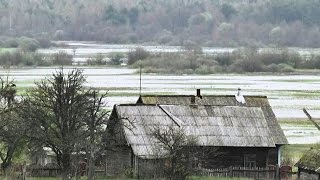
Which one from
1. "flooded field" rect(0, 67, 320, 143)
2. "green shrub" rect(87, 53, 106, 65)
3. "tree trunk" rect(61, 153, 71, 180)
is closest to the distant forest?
"green shrub" rect(87, 53, 106, 65)

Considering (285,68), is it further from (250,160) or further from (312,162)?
(312,162)

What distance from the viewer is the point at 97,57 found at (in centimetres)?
10612

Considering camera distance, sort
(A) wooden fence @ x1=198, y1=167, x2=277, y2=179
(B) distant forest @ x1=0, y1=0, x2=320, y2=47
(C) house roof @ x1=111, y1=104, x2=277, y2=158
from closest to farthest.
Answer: (A) wooden fence @ x1=198, y1=167, x2=277, y2=179
(C) house roof @ x1=111, y1=104, x2=277, y2=158
(B) distant forest @ x1=0, y1=0, x2=320, y2=47

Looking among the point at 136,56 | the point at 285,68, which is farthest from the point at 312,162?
the point at 136,56

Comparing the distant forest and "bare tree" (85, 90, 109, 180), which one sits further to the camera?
the distant forest

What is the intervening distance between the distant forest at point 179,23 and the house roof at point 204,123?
111395 millimetres

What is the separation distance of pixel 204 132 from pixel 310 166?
3265 mm

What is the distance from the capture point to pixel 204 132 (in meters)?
28.2

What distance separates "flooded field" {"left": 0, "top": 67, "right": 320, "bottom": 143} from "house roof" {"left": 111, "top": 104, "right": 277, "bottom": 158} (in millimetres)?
8897

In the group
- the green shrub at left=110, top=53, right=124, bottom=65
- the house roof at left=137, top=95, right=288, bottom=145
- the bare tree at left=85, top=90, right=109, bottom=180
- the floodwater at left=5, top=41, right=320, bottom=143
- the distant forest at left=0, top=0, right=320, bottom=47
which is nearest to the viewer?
the bare tree at left=85, top=90, right=109, bottom=180

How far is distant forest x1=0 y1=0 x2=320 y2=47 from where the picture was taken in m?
150

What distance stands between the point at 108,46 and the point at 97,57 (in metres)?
42.2

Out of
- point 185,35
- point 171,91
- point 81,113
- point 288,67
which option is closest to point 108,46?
point 185,35

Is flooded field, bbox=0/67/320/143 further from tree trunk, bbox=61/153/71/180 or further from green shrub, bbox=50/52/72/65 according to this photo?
tree trunk, bbox=61/153/71/180
